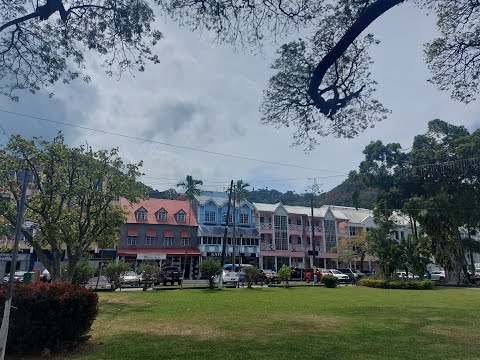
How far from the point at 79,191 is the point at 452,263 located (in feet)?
125

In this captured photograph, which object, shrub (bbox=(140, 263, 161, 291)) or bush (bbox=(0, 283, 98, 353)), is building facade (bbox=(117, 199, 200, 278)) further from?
bush (bbox=(0, 283, 98, 353))

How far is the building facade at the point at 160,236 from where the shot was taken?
46.9 metres

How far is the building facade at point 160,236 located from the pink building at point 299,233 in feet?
36.1

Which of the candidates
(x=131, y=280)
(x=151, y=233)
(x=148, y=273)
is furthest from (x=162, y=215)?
(x=148, y=273)

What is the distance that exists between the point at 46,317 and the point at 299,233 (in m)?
55.2

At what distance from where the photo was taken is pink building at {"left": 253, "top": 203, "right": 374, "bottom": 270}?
57312mm

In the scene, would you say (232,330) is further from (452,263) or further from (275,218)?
(275,218)

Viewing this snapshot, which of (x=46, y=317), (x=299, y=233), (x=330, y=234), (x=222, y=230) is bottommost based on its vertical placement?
(x=46, y=317)

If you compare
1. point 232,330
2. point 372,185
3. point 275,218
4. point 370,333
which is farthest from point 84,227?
point 275,218

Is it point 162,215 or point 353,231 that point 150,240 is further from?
point 353,231

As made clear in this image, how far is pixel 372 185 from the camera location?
42.8 m

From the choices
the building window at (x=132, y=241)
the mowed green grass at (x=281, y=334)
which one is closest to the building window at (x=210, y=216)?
the building window at (x=132, y=241)

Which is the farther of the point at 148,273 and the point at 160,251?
the point at 160,251

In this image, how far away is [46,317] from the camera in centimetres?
721
